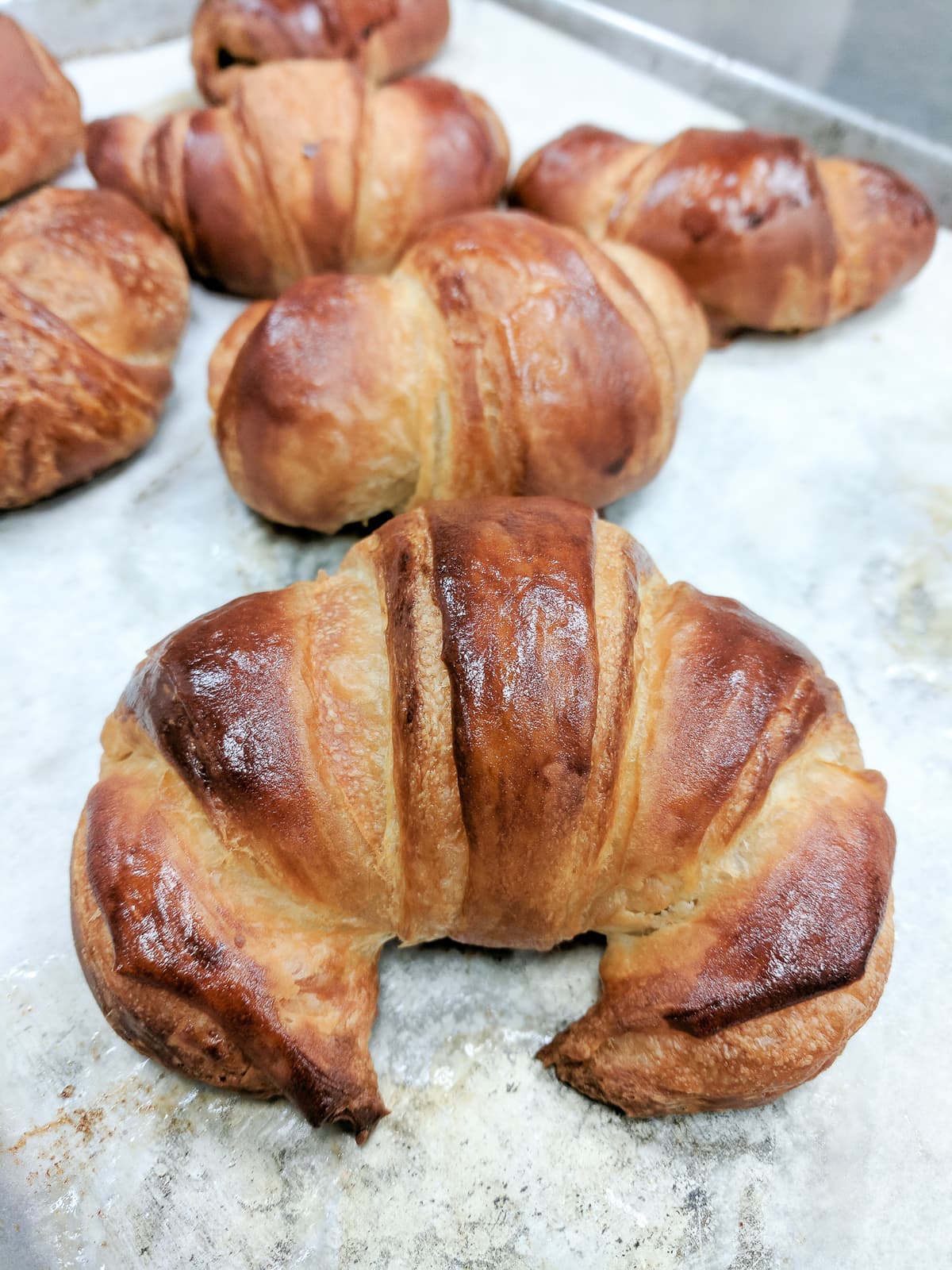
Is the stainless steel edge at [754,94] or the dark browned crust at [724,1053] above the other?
the stainless steel edge at [754,94]

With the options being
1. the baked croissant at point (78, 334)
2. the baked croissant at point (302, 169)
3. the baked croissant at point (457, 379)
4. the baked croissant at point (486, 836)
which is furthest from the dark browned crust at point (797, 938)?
the baked croissant at point (302, 169)

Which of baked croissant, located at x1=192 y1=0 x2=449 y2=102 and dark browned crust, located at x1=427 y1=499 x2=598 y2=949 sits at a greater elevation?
baked croissant, located at x1=192 y1=0 x2=449 y2=102

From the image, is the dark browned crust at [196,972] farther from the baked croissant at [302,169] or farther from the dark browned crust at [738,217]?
the dark browned crust at [738,217]

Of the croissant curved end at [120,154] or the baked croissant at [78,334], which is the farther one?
the croissant curved end at [120,154]

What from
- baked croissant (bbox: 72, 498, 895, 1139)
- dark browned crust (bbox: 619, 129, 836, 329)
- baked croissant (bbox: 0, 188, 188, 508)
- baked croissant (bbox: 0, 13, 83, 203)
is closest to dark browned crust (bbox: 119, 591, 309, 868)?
baked croissant (bbox: 72, 498, 895, 1139)

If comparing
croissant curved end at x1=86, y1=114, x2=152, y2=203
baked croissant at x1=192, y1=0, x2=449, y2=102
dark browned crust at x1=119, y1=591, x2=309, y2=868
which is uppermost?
baked croissant at x1=192, y1=0, x2=449, y2=102

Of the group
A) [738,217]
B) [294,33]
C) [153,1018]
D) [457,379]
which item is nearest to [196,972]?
[153,1018]

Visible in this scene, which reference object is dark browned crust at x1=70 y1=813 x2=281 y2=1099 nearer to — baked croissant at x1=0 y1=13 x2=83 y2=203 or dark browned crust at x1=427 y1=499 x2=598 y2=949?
dark browned crust at x1=427 y1=499 x2=598 y2=949
